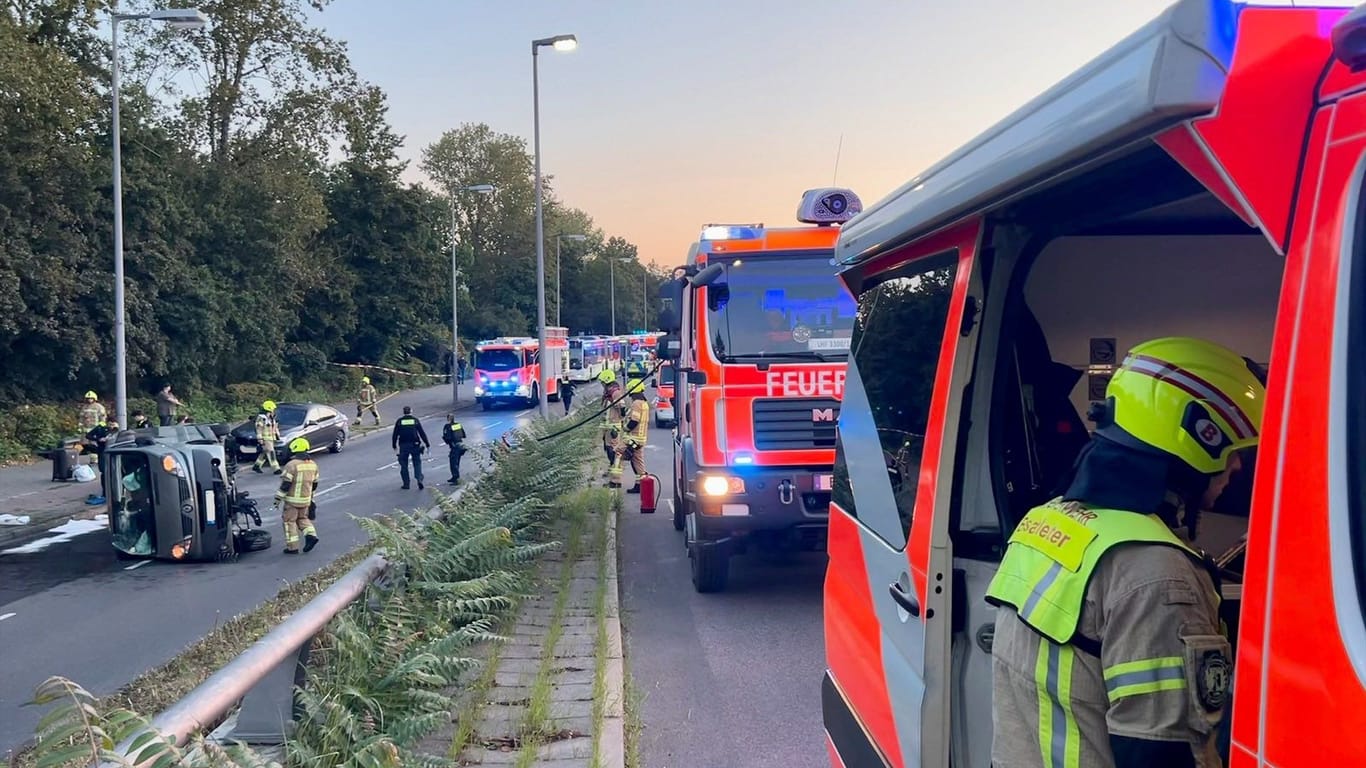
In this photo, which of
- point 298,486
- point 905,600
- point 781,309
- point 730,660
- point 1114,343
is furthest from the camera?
point 298,486

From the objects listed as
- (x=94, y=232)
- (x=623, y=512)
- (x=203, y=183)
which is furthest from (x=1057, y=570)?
(x=203, y=183)

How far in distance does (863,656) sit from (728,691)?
305cm

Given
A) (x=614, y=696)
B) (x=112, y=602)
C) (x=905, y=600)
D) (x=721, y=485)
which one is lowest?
(x=112, y=602)

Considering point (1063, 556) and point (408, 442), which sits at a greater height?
point (1063, 556)

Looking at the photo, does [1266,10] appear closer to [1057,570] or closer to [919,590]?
[1057,570]

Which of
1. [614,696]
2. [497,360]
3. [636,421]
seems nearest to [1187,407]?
[614,696]

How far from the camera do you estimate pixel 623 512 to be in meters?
13.9

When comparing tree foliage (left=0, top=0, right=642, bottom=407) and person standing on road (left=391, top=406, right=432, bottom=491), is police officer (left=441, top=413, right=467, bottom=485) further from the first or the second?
tree foliage (left=0, top=0, right=642, bottom=407)

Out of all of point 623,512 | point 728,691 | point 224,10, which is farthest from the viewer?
point 224,10

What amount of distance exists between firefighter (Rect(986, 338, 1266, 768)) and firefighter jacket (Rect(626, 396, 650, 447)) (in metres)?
12.9

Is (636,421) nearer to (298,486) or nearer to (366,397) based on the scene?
(298,486)

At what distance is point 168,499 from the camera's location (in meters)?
12.0

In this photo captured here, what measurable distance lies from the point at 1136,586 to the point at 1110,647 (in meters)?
0.12

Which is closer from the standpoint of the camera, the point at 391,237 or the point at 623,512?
the point at 623,512
